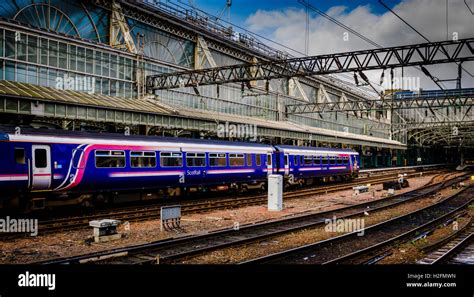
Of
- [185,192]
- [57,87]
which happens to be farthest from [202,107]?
[185,192]

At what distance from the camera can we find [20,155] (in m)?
15.7

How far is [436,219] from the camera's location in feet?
61.3

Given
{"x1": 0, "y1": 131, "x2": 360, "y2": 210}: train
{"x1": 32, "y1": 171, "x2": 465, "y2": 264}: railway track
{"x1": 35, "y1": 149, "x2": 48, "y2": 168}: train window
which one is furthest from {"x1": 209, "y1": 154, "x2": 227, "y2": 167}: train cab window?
{"x1": 35, "y1": 149, "x2": 48, "y2": 168}: train window

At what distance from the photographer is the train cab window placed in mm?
24719

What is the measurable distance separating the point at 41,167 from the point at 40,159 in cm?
31

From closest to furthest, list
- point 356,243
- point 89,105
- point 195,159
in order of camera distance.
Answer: point 356,243
point 195,159
point 89,105

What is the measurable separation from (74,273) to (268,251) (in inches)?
302

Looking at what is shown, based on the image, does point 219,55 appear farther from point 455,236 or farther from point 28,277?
point 28,277

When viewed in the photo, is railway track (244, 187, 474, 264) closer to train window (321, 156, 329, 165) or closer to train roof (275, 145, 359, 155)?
train roof (275, 145, 359, 155)

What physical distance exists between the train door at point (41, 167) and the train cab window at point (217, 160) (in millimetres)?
10002

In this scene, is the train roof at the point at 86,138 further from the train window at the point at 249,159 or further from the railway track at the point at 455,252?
the railway track at the point at 455,252

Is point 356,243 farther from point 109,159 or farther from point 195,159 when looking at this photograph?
point 195,159

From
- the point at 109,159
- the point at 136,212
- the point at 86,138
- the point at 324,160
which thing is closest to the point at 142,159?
the point at 109,159

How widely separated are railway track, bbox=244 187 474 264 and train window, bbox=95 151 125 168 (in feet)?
32.9
